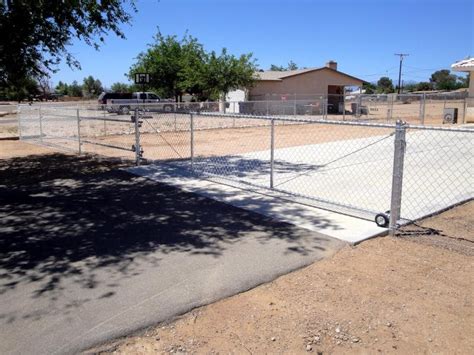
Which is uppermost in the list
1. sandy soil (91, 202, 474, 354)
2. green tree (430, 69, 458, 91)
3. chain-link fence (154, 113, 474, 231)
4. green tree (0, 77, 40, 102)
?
green tree (430, 69, 458, 91)

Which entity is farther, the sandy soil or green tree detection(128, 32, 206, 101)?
green tree detection(128, 32, 206, 101)

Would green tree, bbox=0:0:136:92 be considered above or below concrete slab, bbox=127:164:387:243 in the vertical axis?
above

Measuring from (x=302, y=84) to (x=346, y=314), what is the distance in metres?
41.6

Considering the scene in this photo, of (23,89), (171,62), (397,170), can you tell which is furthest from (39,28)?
(171,62)

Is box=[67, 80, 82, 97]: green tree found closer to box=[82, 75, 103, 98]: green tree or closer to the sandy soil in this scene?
box=[82, 75, 103, 98]: green tree

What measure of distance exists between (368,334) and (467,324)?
2.65 ft

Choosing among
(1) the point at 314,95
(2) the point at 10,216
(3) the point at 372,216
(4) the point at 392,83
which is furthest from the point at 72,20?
(4) the point at 392,83

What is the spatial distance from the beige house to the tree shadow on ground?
32.9m

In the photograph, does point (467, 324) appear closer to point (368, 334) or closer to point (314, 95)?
point (368, 334)

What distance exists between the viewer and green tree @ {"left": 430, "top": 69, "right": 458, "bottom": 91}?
305ft

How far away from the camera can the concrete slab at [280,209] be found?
5.71 m

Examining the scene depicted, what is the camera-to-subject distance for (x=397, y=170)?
18.1 feet

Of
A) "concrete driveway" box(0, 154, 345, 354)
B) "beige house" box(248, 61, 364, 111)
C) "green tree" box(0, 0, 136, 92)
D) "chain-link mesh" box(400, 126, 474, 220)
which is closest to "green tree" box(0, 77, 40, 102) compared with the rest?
"green tree" box(0, 0, 136, 92)

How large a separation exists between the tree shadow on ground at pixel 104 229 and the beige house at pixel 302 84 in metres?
32.9
